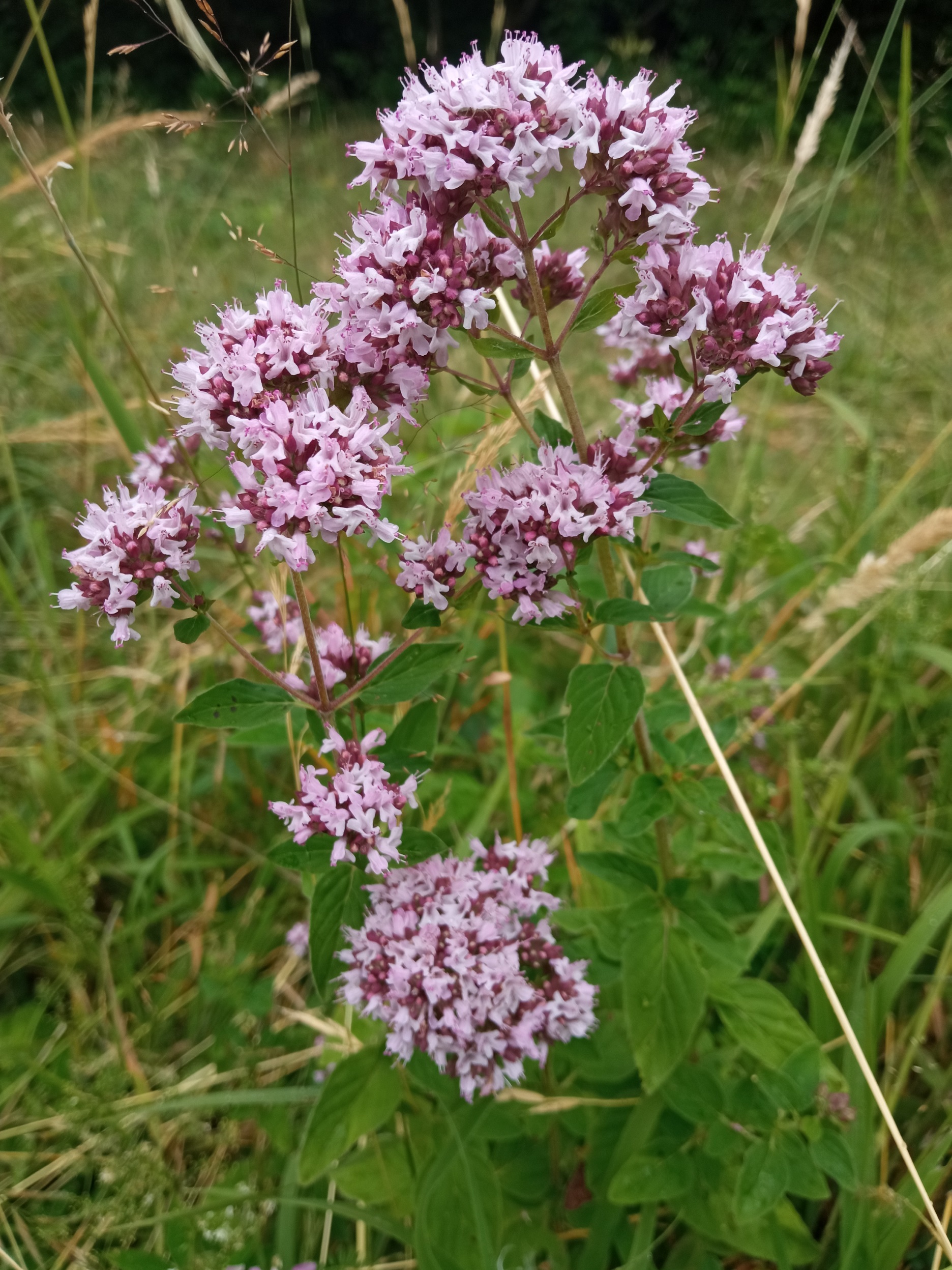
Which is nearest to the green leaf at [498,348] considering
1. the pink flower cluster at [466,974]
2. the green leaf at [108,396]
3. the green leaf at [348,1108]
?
the pink flower cluster at [466,974]

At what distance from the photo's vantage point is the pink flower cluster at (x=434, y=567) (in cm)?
149

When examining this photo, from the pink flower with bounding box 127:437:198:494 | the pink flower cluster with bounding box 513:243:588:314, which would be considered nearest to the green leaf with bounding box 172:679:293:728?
the pink flower with bounding box 127:437:198:494

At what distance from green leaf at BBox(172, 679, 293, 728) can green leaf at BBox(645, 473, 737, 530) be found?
0.73m

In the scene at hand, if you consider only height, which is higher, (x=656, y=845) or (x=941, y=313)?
(x=941, y=313)

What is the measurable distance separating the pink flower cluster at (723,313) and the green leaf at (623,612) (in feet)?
1.18

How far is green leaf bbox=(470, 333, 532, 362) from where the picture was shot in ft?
4.50

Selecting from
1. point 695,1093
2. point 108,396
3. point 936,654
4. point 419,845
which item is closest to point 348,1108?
point 419,845

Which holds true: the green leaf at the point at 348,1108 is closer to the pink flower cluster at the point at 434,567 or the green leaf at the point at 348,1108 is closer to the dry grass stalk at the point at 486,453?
the pink flower cluster at the point at 434,567

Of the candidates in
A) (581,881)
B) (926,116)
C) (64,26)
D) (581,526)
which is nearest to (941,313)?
(926,116)

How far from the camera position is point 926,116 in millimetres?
6145

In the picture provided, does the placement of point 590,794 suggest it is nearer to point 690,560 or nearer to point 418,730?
point 418,730

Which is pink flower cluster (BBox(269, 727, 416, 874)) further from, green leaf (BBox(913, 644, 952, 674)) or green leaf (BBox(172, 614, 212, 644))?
green leaf (BBox(913, 644, 952, 674))

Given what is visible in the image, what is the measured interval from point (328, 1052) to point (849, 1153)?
113cm

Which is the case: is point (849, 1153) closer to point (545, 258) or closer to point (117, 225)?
point (545, 258)
